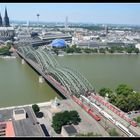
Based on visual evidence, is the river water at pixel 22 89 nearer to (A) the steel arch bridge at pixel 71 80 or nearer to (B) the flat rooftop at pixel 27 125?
(A) the steel arch bridge at pixel 71 80

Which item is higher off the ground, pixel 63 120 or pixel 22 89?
pixel 63 120

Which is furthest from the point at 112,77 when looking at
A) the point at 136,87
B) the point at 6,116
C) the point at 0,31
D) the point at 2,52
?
the point at 0,31

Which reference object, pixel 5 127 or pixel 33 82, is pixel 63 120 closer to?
pixel 5 127

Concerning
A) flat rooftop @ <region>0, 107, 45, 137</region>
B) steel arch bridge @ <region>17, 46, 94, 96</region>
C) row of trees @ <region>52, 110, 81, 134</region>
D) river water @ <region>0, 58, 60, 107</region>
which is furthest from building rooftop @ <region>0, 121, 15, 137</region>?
steel arch bridge @ <region>17, 46, 94, 96</region>

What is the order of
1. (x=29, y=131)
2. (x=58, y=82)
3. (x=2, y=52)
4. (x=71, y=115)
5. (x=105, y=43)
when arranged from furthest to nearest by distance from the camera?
(x=105, y=43) < (x=2, y=52) < (x=58, y=82) < (x=71, y=115) < (x=29, y=131)

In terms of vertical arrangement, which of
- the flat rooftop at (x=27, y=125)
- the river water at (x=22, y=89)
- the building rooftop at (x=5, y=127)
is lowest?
the river water at (x=22, y=89)

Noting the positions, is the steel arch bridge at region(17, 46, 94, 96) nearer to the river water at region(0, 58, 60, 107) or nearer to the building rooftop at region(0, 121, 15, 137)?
the river water at region(0, 58, 60, 107)

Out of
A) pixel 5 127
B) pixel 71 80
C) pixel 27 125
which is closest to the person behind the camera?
pixel 27 125

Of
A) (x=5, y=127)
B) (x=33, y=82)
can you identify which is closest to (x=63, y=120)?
(x=5, y=127)

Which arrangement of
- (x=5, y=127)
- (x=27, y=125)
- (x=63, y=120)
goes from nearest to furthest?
(x=27, y=125), (x=5, y=127), (x=63, y=120)

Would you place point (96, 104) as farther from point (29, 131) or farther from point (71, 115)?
point (29, 131)

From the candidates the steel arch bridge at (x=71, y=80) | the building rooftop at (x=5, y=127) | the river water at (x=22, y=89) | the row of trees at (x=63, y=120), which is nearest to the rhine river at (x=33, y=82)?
the river water at (x=22, y=89)
